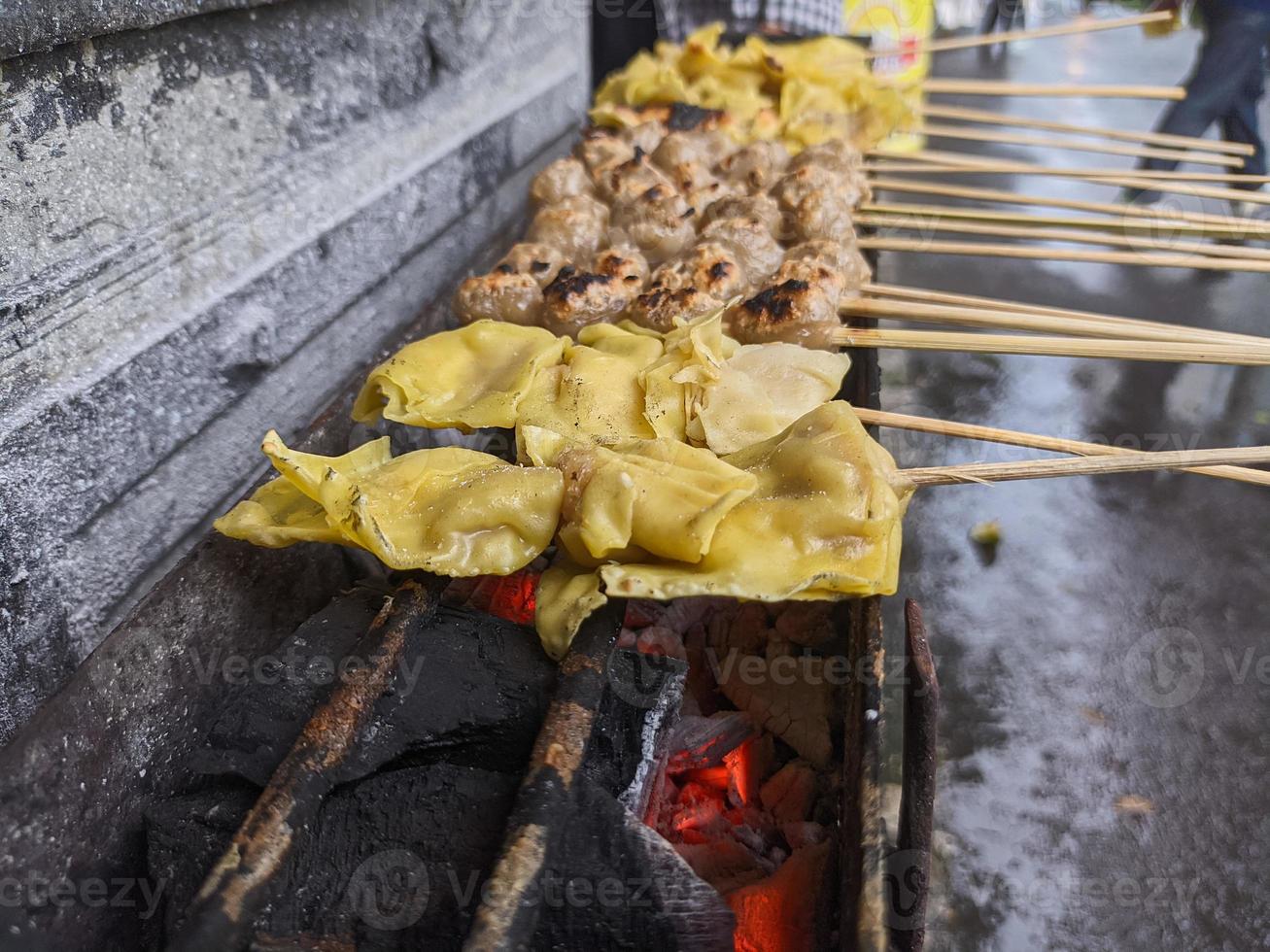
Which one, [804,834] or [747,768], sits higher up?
[804,834]

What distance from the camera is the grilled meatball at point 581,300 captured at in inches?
111

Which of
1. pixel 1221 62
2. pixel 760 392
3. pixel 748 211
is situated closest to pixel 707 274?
pixel 748 211

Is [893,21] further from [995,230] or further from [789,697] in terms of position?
[789,697]

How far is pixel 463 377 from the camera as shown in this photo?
260 centimetres

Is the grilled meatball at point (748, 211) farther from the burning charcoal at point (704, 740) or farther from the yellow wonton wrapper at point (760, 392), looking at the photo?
the burning charcoal at point (704, 740)

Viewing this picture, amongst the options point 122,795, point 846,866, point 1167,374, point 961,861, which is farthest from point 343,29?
point 1167,374

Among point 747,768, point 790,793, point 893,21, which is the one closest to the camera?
point 790,793

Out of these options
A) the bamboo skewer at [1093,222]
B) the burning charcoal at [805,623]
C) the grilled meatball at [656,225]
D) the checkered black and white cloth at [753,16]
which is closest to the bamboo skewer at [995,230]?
the bamboo skewer at [1093,222]

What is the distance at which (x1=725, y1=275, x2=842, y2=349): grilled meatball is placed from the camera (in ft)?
8.89

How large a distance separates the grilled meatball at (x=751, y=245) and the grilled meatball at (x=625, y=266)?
316 millimetres

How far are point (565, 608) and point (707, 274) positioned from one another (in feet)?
4.92

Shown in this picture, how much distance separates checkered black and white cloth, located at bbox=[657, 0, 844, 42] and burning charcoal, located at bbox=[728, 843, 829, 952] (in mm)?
6624

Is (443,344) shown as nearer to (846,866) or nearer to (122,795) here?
(122,795)

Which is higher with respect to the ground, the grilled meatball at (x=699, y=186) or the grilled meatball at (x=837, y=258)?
the grilled meatball at (x=699, y=186)
